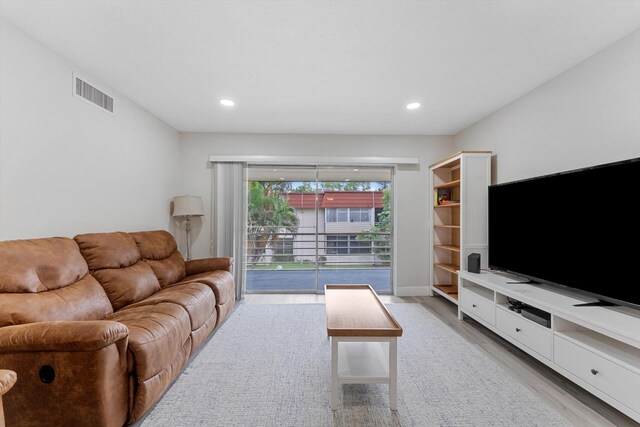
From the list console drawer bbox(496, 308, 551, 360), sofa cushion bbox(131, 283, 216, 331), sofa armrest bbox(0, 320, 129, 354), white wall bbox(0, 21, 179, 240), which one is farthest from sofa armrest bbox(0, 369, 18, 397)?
console drawer bbox(496, 308, 551, 360)

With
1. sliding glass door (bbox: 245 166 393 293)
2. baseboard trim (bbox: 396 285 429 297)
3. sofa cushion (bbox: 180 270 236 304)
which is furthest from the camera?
sliding glass door (bbox: 245 166 393 293)

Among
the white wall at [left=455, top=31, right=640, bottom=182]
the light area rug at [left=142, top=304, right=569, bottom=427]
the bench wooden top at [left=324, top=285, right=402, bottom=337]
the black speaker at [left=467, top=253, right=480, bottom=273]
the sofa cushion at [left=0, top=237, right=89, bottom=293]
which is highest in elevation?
the white wall at [left=455, top=31, right=640, bottom=182]

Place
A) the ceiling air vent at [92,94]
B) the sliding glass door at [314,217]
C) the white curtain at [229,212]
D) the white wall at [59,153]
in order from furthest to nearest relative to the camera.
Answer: the sliding glass door at [314,217] → the white curtain at [229,212] → the ceiling air vent at [92,94] → the white wall at [59,153]

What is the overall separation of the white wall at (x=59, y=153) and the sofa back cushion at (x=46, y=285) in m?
0.28

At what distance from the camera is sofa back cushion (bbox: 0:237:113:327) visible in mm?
1641

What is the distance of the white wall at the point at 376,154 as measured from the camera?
4383mm

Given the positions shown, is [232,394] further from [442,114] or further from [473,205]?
[442,114]

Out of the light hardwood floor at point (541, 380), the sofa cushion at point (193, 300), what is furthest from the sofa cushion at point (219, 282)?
the light hardwood floor at point (541, 380)

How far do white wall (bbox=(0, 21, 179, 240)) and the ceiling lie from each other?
→ 24 centimetres

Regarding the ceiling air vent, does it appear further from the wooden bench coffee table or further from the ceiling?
the wooden bench coffee table

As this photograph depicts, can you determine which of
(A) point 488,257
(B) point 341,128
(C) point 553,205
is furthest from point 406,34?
(A) point 488,257

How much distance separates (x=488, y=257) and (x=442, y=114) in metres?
1.77

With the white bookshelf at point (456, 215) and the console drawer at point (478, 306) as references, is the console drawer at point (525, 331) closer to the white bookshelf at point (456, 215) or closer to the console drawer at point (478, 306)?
the console drawer at point (478, 306)

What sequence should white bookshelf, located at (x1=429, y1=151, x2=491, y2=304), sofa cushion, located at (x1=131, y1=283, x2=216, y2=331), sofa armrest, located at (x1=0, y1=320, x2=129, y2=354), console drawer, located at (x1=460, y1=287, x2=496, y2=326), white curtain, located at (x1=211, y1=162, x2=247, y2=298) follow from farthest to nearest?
1. white curtain, located at (x1=211, y1=162, x2=247, y2=298)
2. white bookshelf, located at (x1=429, y1=151, x2=491, y2=304)
3. console drawer, located at (x1=460, y1=287, x2=496, y2=326)
4. sofa cushion, located at (x1=131, y1=283, x2=216, y2=331)
5. sofa armrest, located at (x1=0, y1=320, x2=129, y2=354)
